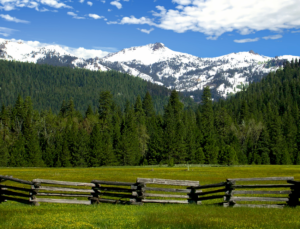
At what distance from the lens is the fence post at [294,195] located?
19.5 m

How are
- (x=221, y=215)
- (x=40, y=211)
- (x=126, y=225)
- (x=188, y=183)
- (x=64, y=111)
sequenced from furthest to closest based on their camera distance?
(x=64, y=111) < (x=188, y=183) < (x=40, y=211) < (x=221, y=215) < (x=126, y=225)

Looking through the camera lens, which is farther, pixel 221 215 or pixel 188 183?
pixel 188 183

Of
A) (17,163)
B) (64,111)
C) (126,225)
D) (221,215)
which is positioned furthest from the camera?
(64,111)

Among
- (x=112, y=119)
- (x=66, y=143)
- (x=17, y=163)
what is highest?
(x=112, y=119)

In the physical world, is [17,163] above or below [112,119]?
below

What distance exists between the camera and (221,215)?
16.8 m

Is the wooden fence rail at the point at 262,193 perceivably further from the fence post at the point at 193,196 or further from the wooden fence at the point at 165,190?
the wooden fence at the point at 165,190

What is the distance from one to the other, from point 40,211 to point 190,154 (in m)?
83.7

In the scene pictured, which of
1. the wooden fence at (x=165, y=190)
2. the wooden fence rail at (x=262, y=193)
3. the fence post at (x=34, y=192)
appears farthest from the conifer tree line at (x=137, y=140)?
the fence post at (x=34, y=192)

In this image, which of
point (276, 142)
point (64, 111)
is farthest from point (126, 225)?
point (64, 111)

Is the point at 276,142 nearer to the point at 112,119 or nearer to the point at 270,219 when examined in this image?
the point at 112,119

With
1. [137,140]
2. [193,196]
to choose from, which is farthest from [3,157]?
[193,196]

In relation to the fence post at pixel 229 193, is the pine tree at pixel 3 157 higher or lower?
lower

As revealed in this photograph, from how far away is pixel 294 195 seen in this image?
19719 mm
